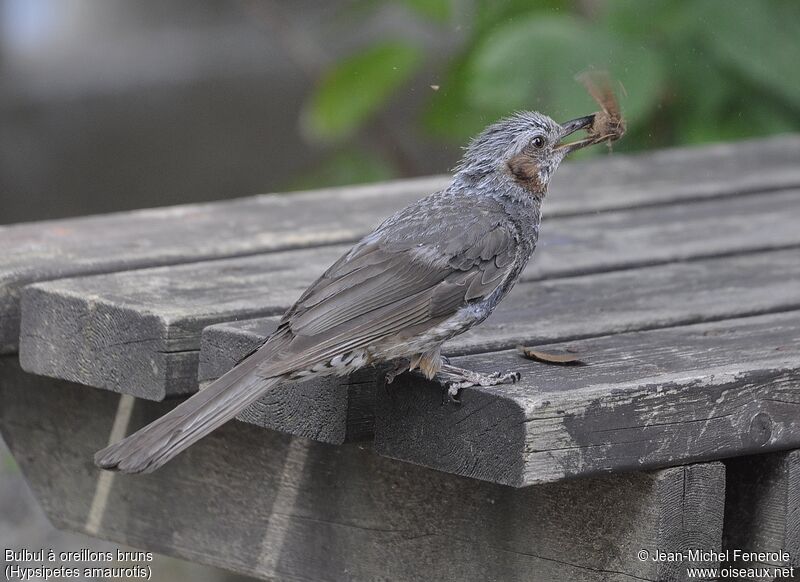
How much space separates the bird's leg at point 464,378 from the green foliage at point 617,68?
184cm

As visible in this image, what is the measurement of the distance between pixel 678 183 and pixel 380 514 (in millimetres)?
2170

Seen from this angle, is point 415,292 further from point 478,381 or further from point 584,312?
point 584,312

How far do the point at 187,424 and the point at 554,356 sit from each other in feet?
2.61

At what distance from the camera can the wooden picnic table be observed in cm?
244

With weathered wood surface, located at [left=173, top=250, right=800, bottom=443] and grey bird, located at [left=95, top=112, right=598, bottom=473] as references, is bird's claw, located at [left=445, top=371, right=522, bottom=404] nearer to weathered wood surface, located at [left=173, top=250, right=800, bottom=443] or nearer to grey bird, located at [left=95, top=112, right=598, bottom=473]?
grey bird, located at [left=95, top=112, right=598, bottom=473]

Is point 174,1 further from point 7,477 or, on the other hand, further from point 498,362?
point 498,362

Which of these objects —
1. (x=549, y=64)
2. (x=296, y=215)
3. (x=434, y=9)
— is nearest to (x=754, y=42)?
(x=549, y=64)

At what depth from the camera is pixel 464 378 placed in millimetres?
2441

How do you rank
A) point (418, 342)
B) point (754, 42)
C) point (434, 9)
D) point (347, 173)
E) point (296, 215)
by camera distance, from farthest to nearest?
point (347, 173) < point (434, 9) < point (754, 42) < point (296, 215) < point (418, 342)

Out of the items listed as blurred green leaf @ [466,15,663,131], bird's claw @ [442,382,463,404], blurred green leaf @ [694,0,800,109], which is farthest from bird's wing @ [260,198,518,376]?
blurred green leaf @ [694,0,800,109]

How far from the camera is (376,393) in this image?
2.58m

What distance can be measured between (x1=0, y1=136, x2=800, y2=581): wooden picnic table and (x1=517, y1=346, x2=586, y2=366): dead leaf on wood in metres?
0.04

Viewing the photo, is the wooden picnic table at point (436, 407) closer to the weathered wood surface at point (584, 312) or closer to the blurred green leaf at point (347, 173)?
the weathered wood surface at point (584, 312)

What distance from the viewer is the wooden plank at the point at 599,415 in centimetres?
230
